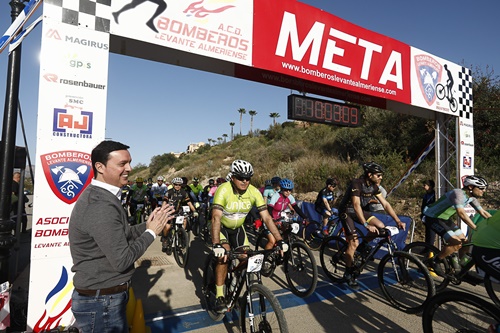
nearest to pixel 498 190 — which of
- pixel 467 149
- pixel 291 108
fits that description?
pixel 467 149

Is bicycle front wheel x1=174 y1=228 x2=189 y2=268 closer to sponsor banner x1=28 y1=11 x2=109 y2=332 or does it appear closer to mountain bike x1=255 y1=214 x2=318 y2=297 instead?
mountain bike x1=255 y1=214 x2=318 y2=297

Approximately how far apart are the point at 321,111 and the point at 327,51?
1.29 meters

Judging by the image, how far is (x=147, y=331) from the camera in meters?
3.32

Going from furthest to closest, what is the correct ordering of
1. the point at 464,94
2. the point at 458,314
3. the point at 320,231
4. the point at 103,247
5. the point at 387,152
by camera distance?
the point at 387,152
the point at 464,94
the point at 320,231
the point at 458,314
the point at 103,247

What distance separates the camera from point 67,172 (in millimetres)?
3547

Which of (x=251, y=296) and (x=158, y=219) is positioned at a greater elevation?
(x=158, y=219)

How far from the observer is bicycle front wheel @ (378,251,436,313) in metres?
4.18

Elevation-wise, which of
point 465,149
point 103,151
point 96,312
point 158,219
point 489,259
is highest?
point 465,149

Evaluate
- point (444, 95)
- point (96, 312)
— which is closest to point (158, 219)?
point (96, 312)

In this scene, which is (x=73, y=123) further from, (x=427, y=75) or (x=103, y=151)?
(x=427, y=75)

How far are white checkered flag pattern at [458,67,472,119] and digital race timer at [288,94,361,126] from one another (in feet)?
12.7

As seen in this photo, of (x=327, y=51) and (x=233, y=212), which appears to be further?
(x=327, y=51)

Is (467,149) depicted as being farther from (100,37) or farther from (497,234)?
(100,37)

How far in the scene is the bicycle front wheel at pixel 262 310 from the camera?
104 inches
